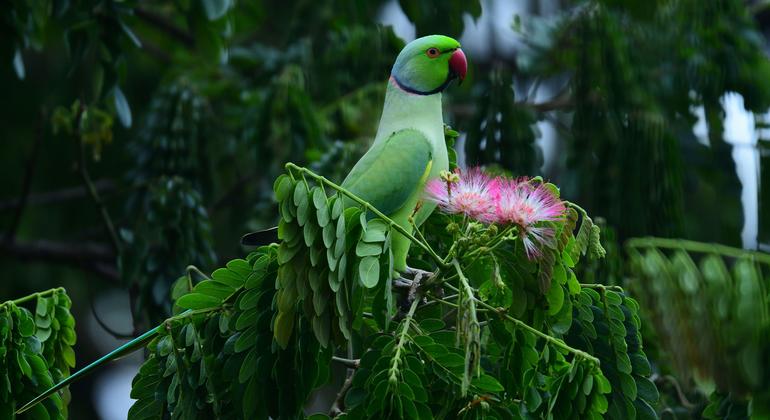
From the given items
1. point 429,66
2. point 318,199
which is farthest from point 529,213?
point 429,66

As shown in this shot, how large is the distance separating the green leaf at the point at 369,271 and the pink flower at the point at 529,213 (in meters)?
0.27

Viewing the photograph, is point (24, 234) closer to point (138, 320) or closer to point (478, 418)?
point (138, 320)

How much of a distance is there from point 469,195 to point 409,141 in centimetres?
71

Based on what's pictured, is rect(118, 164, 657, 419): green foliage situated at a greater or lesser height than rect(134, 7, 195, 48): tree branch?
lesser

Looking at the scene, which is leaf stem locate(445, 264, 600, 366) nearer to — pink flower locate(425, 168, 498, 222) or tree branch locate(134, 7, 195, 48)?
pink flower locate(425, 168, 498, 222)

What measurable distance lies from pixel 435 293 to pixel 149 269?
2.19m

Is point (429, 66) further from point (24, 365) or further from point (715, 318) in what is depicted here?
point (715, 318)

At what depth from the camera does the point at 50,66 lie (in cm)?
723

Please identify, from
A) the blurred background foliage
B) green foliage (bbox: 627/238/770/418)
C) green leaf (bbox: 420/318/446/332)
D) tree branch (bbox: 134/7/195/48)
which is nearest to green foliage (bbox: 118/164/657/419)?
green leaf (bbox: 420/318/446/332)

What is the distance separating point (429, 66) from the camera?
3348 mm

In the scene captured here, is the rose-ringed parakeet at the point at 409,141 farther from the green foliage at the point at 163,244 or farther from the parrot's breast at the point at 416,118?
the green foliage at the point at 163,244

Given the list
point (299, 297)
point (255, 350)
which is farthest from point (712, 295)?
point (255, 350)

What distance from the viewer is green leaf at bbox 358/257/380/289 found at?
2.28 metres

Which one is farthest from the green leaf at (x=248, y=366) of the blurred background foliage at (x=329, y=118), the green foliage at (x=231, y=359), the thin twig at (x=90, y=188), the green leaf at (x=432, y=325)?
the thin twig at (x=90, y=188)
